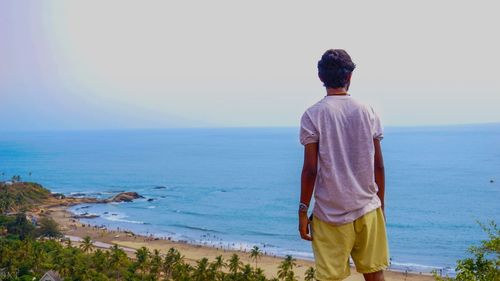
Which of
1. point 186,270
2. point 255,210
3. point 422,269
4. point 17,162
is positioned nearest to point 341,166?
point 186,270

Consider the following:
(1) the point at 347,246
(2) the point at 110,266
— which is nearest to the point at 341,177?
(1) the point at 347,246

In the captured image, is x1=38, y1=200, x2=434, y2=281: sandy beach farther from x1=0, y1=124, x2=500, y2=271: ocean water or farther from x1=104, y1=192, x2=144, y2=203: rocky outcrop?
x1=104, y1=192, x2=144, y2=203: rocky outcrop

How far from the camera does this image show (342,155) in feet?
9.85

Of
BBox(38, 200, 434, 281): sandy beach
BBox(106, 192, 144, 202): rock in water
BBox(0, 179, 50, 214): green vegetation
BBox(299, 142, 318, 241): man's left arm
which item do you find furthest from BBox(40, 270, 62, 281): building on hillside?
BBox(106, 192, 144, 202): rock in water

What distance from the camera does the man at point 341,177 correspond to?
9.84 ft

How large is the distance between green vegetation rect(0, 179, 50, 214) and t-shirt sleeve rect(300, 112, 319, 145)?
188 ft

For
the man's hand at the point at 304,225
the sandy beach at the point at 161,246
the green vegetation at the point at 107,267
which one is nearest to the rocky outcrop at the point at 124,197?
the sandy beach at the point at 161,246

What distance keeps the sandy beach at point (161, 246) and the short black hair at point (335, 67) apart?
32912 mm

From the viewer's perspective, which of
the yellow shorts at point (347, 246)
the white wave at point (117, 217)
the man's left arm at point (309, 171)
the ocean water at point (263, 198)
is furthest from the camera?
the white wave at point (117, 217)

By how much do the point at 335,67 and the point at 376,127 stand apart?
1.39 ft

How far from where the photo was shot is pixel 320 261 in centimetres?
318

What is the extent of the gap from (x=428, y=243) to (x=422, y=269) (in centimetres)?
833

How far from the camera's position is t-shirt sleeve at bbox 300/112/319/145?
2998mm

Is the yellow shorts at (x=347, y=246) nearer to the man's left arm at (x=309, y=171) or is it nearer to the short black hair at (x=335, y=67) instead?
the man's left arm at (x=309, y=171)
